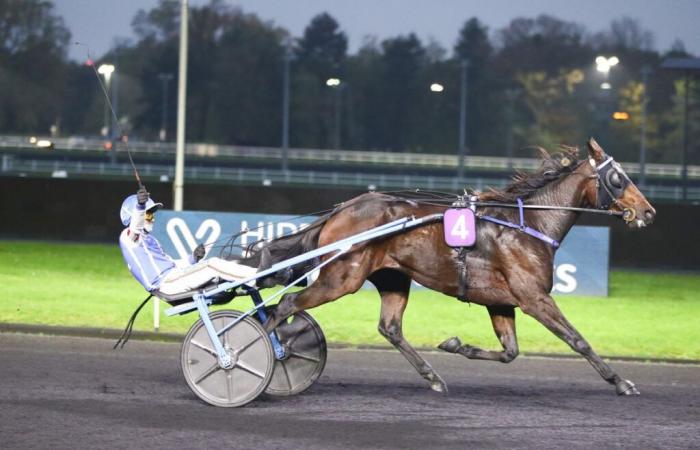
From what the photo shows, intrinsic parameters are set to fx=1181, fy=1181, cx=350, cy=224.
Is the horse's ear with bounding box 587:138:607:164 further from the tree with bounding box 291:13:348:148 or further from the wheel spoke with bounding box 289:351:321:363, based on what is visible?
the tree with bounding box 291:13:348:148

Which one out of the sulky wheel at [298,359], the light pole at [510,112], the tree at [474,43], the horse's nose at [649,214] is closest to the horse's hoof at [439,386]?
the sulky wheel at [298,359]

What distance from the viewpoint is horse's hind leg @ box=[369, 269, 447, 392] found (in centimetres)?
868

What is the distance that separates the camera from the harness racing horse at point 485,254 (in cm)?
834

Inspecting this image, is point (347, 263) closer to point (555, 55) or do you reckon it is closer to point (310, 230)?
point (310, 230)

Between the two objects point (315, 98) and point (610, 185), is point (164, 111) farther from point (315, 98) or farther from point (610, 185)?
point (610, 185)

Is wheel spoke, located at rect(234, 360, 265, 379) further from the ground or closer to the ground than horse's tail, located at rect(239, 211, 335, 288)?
closer to the ground

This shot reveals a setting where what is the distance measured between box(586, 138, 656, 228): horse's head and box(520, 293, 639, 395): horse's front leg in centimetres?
91

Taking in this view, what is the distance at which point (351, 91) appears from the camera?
6531 centimetres

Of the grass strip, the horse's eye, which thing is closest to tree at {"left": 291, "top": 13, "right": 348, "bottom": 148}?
the grass strip

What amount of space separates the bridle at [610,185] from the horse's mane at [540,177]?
248 millimetres

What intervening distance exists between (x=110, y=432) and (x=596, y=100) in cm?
5480

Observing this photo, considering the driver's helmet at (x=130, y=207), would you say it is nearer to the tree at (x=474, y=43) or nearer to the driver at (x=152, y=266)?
the driver at (x=152, y=266)

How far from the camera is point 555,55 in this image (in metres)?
65.1

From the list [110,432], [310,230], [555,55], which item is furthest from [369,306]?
[555,55]
